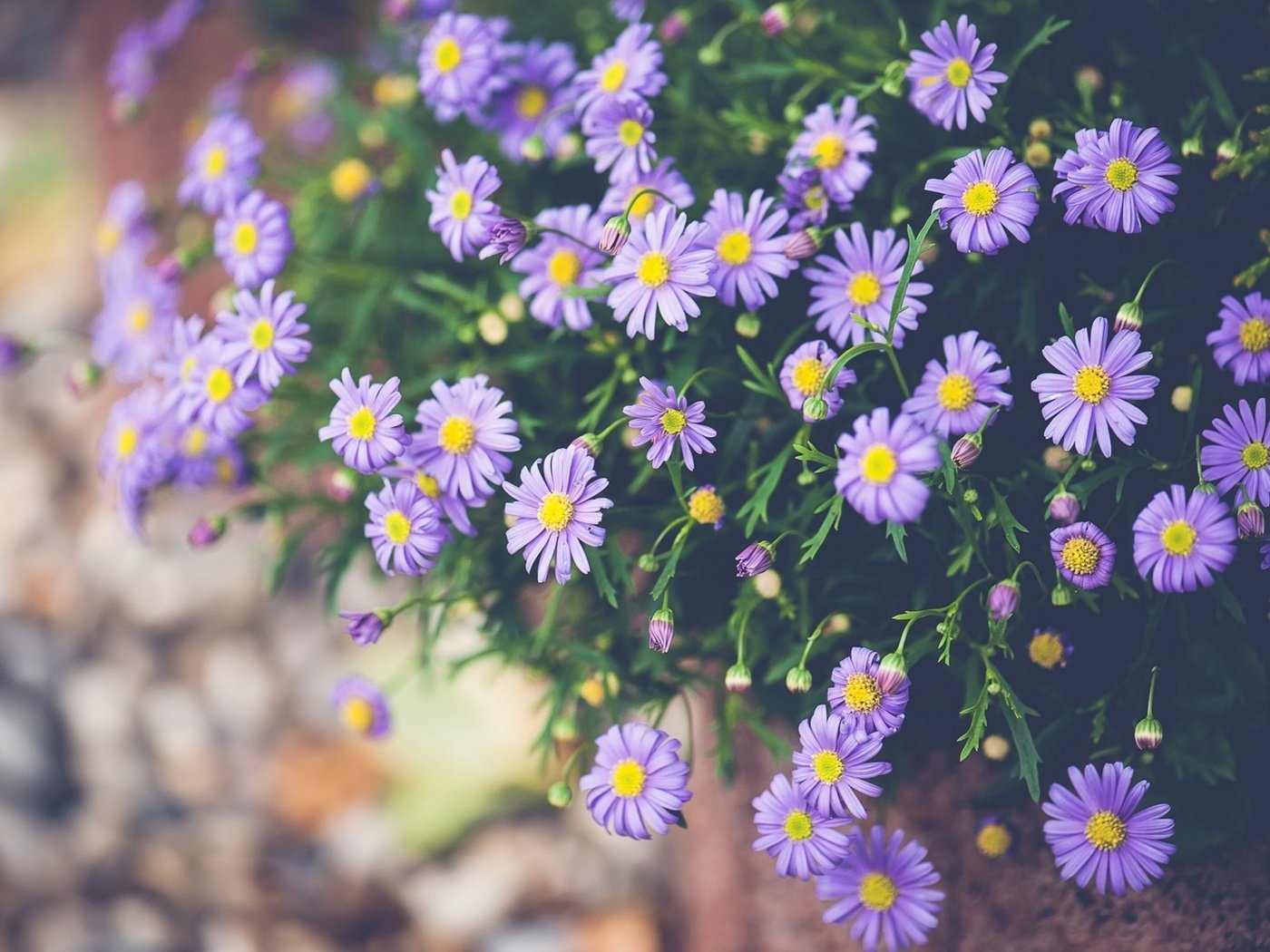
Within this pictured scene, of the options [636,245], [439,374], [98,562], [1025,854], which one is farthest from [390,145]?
[98,562]

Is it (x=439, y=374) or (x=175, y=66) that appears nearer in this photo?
(x=439, y=374)

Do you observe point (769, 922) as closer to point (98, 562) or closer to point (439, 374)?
point (439, 374)

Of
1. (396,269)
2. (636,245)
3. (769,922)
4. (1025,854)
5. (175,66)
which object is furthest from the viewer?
(175,66)

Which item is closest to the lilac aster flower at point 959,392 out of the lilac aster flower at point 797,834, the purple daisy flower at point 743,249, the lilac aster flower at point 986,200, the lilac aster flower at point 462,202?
the lilac aster flower at point 986,200

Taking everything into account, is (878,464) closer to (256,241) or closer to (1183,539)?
(1183,539)

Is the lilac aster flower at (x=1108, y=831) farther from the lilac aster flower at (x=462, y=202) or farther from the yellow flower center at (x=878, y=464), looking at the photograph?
the lilac aster flower at (x=462, y=202)

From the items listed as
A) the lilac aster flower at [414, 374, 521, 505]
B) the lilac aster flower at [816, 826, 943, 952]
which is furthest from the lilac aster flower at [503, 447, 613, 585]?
the lilac aster flower at [816, 826, 943, 952]
